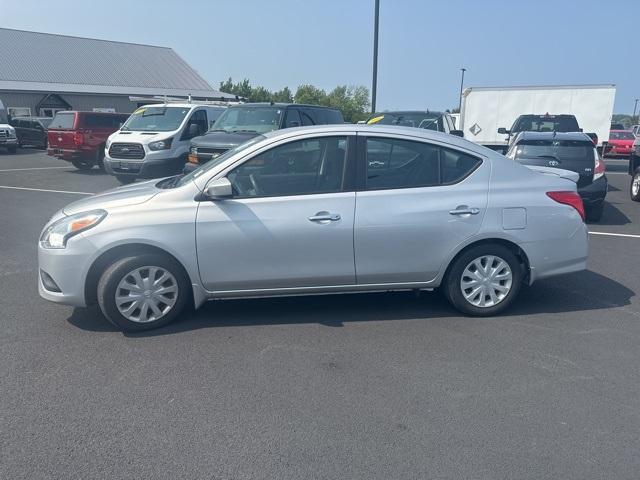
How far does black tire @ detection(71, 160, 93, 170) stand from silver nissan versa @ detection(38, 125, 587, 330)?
14508mm

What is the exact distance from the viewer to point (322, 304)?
575cm

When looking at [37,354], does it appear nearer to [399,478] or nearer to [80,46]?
[399,478]

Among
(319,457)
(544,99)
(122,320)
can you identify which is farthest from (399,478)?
(544,99)

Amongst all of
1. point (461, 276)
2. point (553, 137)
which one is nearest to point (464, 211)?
point (461, 276)

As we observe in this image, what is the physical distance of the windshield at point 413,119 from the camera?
14305mm

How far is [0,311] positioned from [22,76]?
42134 millimetres

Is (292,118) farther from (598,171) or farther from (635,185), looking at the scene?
(635,185)

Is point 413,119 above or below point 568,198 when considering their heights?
above

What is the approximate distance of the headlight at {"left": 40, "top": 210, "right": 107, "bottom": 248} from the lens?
194 inches

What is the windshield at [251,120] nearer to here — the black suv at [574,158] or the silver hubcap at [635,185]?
the black suv at [574,158]

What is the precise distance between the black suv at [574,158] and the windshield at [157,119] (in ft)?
28.1

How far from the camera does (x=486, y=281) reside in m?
5.39

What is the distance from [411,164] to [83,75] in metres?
45.8

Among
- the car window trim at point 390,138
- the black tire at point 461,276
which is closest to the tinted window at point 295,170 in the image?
the car window trim at point 390,138
